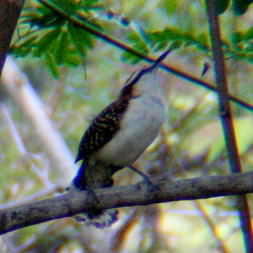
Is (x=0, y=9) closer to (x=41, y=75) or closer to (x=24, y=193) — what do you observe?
(x=24, y=193)

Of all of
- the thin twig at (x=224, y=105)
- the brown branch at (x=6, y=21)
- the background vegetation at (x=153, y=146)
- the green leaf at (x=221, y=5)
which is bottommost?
the background vegetation at (x=153, y=146)

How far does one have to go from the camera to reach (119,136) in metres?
2.67

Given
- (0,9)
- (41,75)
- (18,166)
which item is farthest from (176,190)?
(41,75)

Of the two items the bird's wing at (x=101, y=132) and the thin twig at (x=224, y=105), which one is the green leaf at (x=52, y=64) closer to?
the bird's wing at (x=101, y=132)

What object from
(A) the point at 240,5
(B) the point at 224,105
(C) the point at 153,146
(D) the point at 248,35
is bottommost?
(C) the point at 153,146

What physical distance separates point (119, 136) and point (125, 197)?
0.81 metres

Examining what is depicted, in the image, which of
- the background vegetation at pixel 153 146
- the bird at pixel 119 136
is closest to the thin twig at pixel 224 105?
the bird at pixel 119 136

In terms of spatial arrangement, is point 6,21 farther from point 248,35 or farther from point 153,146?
point 153,146

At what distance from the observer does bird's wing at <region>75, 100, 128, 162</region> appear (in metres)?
2.71


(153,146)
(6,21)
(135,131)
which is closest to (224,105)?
(6,21)

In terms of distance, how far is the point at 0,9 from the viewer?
1.51 meters

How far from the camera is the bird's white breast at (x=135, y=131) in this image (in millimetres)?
2578

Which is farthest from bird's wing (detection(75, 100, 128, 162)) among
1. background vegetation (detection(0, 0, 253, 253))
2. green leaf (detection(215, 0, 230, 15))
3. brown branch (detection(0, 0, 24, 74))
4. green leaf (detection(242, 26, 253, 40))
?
brown branch (detection(0, 0, 24, 74))

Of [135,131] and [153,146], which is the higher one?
[135,131]
